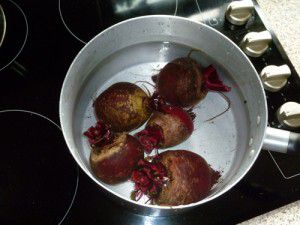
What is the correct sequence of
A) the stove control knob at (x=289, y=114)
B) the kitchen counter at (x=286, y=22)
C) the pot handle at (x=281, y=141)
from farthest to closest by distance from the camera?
the kitchen counter at (x=286, y=22), the stove control knob at (x=289, y=114), the pot handle at (x=281, y=141)

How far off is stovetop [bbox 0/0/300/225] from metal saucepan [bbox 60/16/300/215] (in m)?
0.04

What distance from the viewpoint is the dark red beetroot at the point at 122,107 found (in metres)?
0.77

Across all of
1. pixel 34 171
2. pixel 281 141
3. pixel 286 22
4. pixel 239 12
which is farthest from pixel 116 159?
pixel 286 22

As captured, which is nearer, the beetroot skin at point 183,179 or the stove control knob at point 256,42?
the beetroot skin at point 183,179

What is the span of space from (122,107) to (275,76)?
0.32 metres

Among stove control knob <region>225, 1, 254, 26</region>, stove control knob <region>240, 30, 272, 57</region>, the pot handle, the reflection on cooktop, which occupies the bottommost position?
the reflection on cooktop

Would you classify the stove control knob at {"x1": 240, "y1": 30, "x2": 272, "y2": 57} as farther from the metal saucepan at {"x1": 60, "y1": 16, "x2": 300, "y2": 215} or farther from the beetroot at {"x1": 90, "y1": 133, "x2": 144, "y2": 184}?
the beetroot at {"x1": 90, "y1": 133, "x2": 144, "y2": 184}

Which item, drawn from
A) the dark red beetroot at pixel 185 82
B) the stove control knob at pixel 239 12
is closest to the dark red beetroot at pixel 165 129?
the dark red beetroot at pixel 185 82

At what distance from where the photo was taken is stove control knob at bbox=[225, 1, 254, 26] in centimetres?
83

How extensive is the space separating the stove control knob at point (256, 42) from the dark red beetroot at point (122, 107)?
24 cm

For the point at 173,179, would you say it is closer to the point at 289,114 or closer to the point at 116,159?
the point at 116,159

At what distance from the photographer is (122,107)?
0.77m

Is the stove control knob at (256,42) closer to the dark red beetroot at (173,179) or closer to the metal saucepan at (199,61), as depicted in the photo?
the metal saucepan at (199,61)

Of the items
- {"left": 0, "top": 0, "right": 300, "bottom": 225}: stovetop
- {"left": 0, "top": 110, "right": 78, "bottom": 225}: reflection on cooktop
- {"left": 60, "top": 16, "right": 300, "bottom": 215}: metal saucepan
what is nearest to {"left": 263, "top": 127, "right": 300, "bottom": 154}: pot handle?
{"left": 60, "top": 16, "right": 300, "bottom": 215}: metal saucepan
